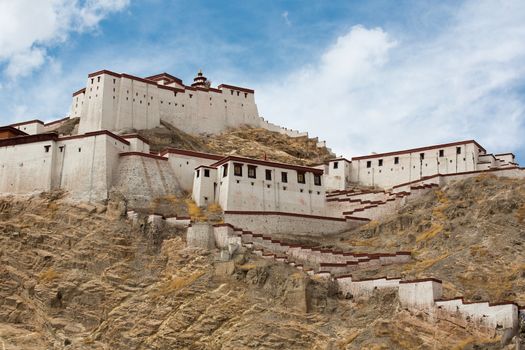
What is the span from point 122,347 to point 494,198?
24344 millimetres

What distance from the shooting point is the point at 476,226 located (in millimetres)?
53031

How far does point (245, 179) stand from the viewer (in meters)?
60.8

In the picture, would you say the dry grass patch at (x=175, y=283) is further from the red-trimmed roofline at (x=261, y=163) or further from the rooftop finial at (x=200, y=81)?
the rooftop finial at (x=200, y=81)

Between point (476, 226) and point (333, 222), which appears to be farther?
point (333, 222)

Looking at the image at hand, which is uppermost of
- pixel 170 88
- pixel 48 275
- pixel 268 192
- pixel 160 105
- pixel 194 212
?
pixel 170 88

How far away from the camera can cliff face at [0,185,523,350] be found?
44906 mm

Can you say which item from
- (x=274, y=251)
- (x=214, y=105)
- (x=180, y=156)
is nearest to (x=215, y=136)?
(x=214, y=105)

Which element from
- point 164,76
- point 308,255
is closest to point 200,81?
point 164,76

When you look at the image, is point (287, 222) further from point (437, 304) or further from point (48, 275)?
point (437, 304)

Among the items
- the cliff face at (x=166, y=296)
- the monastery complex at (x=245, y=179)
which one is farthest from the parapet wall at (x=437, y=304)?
the cliff face at (x=166, y=296)

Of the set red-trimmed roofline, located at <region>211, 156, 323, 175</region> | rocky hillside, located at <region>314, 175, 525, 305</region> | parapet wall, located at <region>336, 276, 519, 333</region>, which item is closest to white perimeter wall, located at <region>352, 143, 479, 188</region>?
rocky hillside, located at <region>314, 175, 525, 305</region>

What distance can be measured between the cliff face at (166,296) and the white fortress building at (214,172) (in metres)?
3.82

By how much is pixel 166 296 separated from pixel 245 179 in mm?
14279

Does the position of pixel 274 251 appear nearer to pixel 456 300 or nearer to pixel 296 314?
pixel 296 314
